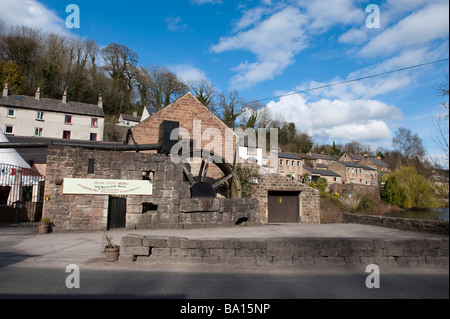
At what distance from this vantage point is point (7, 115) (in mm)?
34656

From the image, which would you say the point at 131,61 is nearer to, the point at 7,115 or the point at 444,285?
the point at 7,115

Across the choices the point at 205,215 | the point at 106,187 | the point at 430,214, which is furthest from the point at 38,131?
the point at 430,214

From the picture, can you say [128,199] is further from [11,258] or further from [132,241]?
[132,241]

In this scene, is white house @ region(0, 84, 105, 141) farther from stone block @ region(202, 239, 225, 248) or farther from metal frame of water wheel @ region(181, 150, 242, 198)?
stone block @ region(202, 239, 225, 248)

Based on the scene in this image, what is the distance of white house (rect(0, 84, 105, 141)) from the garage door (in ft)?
94.8

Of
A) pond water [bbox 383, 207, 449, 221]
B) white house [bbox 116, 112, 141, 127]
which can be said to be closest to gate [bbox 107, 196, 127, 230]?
pond water [bbox 383, 207, 449, 221]

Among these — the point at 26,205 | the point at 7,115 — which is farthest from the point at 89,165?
the point at 7,115

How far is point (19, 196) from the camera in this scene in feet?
53.5

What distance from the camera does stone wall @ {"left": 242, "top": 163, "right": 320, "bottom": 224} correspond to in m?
20.0

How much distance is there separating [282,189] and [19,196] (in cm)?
1674

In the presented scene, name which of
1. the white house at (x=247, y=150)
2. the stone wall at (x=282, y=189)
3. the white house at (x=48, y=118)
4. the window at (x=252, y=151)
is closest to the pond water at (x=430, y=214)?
the stone wall at (x=282, y=189)

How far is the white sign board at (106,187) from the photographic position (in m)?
11.1

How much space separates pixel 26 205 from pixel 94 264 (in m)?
10.5

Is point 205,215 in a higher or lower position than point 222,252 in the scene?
higher
